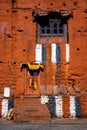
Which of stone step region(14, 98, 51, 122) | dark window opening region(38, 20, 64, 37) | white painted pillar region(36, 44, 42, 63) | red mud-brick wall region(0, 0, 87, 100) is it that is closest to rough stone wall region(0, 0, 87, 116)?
red mud-brick wall region(0, 0, 87, 100)

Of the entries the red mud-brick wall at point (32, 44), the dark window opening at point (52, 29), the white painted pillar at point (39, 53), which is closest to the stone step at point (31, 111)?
the red mud-brick wall at point (32, 44)

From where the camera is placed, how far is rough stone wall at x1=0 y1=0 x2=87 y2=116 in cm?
1628

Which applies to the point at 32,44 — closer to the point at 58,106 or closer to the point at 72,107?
the point at 58,106

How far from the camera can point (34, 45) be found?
16.7 metres

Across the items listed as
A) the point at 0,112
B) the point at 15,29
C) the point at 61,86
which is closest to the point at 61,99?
the point at 61,86

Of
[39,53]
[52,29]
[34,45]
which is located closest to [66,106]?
[39,53]

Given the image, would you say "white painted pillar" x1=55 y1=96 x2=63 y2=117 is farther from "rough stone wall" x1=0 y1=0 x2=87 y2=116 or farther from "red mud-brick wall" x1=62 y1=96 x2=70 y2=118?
"rough stone wall" x1=0 y1=0 x2=87 y2=116

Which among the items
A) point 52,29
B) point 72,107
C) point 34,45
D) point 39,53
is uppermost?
point 52,29

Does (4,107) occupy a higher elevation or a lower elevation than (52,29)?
lower

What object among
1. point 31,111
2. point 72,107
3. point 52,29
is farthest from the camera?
point 52,29

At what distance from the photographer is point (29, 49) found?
16.6 metres

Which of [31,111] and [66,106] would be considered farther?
[66,106]

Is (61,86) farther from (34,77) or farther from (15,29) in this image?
(15,29)

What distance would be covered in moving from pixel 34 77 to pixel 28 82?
0.43 m
